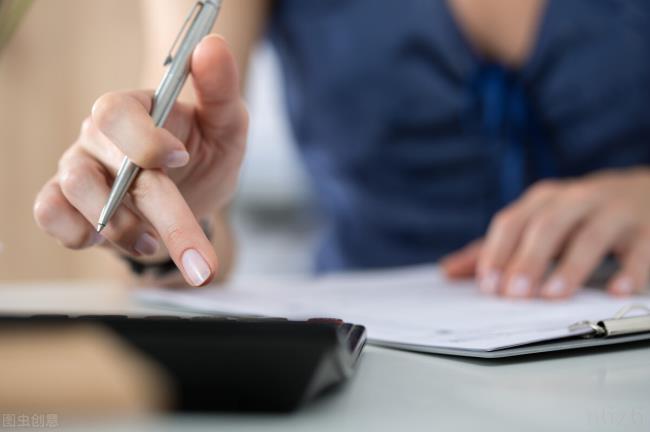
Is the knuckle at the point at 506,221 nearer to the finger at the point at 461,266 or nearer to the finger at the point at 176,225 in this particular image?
the finger at the point at 461,266

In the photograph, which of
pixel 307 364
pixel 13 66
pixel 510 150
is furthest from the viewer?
pixel 510 150

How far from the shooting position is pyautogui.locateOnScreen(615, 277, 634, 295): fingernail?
1.35 feet

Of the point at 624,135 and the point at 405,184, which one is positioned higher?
the point at 624,135

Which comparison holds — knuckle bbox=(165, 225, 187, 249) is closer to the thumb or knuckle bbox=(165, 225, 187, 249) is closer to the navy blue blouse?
the thumb

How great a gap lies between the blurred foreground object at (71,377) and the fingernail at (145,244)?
6 cm

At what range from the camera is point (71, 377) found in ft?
0.64

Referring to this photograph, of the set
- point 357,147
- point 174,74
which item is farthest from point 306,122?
point 174,74

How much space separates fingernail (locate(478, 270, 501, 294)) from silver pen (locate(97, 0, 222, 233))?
0.24 meters

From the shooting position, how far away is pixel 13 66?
1.27 ft

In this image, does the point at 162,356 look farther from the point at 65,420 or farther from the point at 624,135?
the point at 624,135

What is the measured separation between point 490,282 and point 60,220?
0.87 ft

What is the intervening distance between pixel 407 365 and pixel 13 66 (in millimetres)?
266

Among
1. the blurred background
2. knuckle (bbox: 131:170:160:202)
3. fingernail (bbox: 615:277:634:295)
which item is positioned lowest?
the blurred background

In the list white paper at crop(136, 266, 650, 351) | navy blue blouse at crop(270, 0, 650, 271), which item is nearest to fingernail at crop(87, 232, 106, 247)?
white paper at crop(136, 266, 650, 351)
